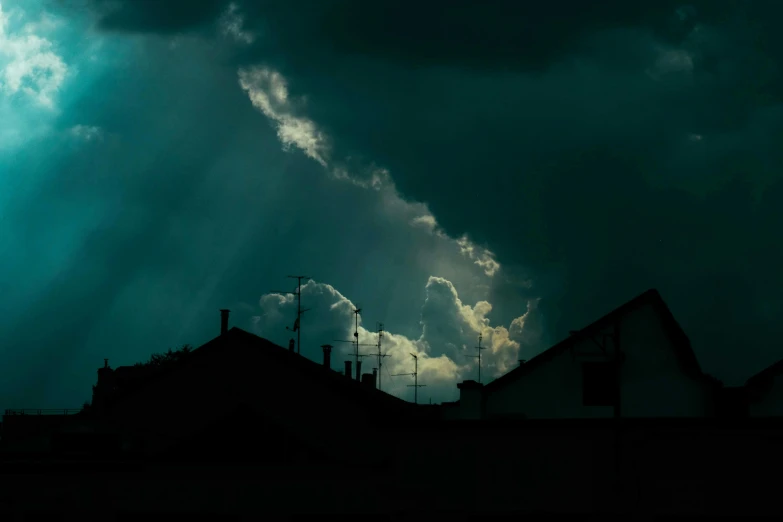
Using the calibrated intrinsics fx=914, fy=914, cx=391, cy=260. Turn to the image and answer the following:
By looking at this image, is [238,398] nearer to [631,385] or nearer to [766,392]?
[631,385]

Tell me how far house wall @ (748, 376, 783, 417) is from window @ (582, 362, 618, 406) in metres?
5.78

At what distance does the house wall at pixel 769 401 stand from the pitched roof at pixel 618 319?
3.70m

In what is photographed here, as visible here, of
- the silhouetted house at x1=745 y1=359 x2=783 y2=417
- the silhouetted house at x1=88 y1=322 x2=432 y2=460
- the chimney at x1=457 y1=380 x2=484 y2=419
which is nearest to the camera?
the silhouetted house at x1=745 y1=359 x2=783 y2=417

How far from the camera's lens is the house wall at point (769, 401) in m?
36.8

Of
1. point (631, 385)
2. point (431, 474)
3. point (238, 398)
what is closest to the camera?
point (431, 474)

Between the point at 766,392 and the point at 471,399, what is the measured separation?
12081 millimetres

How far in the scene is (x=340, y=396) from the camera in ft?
133

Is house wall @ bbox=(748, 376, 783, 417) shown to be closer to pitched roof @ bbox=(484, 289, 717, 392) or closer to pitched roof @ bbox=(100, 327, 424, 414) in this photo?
pitched roof @ bbox=(484, 289, 717, 392)

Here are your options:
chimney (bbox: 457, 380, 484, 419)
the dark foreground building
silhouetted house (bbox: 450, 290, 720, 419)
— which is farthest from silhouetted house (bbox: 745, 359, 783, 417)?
chimney (bbox: 457, 380, 484, 419)

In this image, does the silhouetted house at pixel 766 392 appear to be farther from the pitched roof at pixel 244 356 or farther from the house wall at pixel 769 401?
the pitched roof at pixel 244 356

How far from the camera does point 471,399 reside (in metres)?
39.9

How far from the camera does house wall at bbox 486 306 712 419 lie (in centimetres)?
3981

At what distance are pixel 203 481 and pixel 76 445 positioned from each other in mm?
7918

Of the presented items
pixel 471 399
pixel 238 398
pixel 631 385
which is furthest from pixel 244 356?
pixel 631 385
